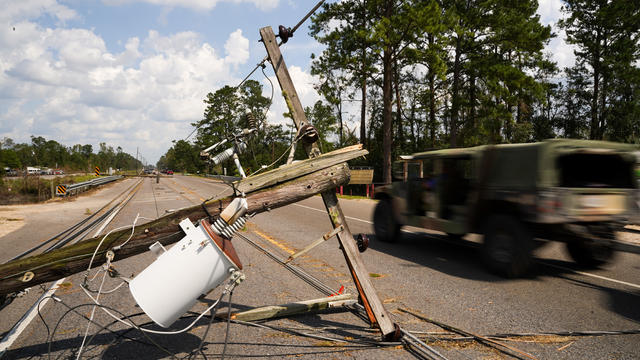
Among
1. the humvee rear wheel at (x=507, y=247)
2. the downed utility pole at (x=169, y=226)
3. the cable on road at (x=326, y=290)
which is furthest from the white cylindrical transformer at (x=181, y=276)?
the humvee rear wheel at (x=507, y=247)

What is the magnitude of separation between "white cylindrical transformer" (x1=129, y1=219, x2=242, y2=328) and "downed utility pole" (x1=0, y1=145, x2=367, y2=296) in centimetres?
37

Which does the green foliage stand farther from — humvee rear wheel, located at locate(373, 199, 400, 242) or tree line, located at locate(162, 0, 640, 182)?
humvee rear wheel, located at locate(373, 199, 400, 242)

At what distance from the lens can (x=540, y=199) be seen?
535 cm

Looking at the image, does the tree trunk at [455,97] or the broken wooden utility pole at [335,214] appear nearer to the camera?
the broken wooden utility pole at [335,214]

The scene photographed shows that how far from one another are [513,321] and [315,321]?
7.07 feet

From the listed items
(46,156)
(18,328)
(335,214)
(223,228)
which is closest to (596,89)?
(335,214)

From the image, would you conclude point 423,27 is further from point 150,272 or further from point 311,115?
point 311,115

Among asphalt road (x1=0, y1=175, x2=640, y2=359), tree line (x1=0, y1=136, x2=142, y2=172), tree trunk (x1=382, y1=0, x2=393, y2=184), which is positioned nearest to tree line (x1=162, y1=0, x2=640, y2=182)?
tree trunk (x1=382, y1=0, x2=393, y2=184)

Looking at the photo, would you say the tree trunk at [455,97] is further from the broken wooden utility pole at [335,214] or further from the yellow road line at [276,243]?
the broken wooden utility pole at [335,214]

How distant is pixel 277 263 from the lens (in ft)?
22.1

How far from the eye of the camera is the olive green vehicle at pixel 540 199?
5348 millimetres

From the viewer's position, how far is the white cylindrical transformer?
8.73 ft

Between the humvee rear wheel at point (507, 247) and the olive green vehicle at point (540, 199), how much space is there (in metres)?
0.01

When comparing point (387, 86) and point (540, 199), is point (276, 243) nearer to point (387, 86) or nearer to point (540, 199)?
point (540, 199)
